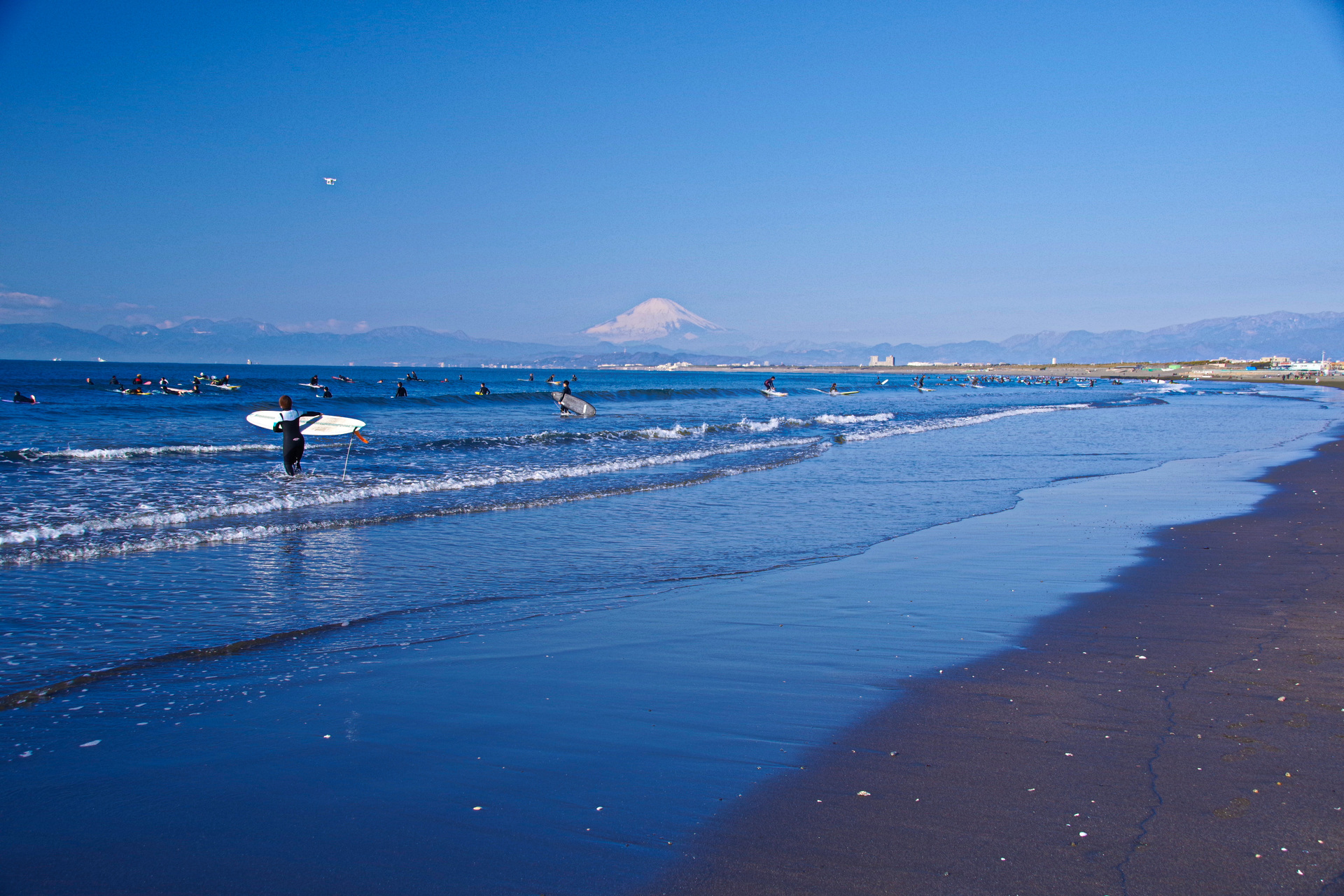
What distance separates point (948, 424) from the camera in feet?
127

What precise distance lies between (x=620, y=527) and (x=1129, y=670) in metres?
8.02

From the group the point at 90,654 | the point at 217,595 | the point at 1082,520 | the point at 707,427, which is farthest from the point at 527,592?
the point at 707,427

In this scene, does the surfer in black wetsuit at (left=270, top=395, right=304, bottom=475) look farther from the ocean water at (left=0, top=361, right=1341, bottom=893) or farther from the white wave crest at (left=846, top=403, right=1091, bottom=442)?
the white wave crest at (left=846, top=403, right=1091, bottom=442)

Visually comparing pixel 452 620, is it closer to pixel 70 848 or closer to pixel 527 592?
pixel 527 592

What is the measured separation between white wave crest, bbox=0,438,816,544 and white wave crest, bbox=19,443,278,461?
26.3ft

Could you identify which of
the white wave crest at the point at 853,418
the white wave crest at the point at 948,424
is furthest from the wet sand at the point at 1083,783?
the white wave crest at the point at 853,418

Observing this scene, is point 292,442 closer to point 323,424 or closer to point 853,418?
point 323,424

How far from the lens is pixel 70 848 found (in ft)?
12.2

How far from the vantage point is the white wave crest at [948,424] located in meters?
31.9

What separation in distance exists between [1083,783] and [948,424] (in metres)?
36.4

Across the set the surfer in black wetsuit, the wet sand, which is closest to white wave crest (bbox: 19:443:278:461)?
the surfer in black wetsuit

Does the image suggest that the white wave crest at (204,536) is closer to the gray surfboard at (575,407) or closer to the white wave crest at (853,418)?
the white wave crest at (853,418)

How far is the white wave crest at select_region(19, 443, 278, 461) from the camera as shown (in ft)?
66.4

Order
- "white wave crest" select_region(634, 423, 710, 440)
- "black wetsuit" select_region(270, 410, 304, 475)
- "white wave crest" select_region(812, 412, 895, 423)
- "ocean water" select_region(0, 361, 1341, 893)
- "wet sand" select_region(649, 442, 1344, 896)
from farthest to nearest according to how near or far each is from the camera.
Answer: "white wave crest" select_region(812, 412, 895, 423) → "white wave crest" select_region(634, 423, 710, 440) → "black wetsuit" select_region(270, 410, 304, 475) → "ocean water" select_region(0, 361, 1341, 893) → "wet sand" select_region(649, 442, 1344, 896)
